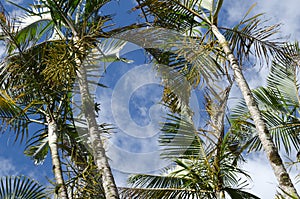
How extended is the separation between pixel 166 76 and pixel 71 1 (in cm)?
182

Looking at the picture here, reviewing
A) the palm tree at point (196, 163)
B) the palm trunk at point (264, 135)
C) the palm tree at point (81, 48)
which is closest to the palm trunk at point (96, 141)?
the palm tree at point (81, 48)

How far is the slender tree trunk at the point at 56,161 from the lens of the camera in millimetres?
5805

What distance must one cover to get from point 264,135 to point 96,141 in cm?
210

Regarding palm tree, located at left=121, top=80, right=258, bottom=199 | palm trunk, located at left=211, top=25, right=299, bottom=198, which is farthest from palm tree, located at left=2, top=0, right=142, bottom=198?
palm trunk, located at left=211, top=25, right=299, bottom=198

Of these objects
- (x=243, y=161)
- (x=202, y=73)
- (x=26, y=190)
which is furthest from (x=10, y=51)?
(x=243, y=161)

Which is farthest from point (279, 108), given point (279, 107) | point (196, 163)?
point (196, 163)

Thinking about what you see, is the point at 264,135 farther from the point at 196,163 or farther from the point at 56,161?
the point at 56,161

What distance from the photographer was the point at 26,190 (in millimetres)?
7957

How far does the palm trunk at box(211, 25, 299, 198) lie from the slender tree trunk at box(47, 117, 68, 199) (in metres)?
2.57

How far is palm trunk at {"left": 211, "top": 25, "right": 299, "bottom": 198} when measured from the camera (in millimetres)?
4109

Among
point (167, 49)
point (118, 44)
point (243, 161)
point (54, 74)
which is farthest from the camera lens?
point (118, 44)

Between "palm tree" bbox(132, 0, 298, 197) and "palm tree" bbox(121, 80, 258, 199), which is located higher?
"palm tree" bbox(132, 0, 298, 197)

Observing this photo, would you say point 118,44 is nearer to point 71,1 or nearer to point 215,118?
point 71,1

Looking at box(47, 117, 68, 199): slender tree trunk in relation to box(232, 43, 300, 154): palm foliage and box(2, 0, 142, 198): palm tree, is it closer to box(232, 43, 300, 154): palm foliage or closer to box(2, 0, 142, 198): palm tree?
box(2, 0, 142, 198): palm tree
